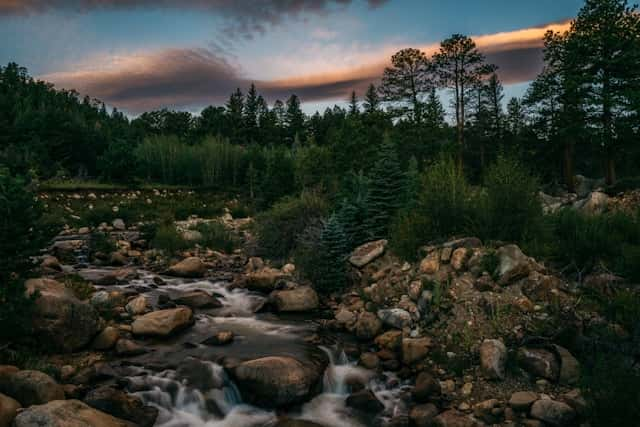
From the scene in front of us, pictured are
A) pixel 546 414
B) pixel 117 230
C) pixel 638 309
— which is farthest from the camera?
pixel 117 230

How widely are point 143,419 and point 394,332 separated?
447 cm

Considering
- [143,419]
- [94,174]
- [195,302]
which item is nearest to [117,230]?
[195,302]

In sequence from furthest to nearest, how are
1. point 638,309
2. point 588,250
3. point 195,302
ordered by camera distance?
1. point 195,302
2. point 588,250
3. point 638,309

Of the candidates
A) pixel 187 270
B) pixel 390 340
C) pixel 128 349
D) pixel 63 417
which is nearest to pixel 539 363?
pixel 390 340

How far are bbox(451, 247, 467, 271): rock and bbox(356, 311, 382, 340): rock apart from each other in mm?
1968

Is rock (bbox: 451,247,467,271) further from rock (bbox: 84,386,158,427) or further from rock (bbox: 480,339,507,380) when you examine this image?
rock (bbox: 84,386,158,427)

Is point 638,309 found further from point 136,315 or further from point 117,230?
point 117,230

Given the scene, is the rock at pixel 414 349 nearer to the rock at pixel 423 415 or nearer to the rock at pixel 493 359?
the rock at pixel 493 359

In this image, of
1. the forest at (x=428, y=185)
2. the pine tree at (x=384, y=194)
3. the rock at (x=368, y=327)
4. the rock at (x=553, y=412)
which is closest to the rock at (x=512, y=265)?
the forest at (x=428, y=185)

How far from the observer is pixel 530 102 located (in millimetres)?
31250

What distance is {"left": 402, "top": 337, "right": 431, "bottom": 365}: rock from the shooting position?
6.86 m

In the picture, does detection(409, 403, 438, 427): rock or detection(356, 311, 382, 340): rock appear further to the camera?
detection(356, 311, 382, 340): rock

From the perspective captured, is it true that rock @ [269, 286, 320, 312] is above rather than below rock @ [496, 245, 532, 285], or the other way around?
below

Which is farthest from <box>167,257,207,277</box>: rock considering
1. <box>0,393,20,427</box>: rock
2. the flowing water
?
<box>0,393,20,427</box>: rock
